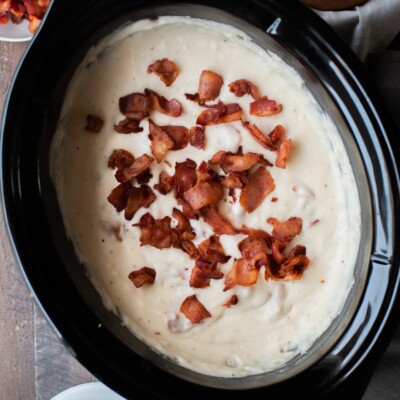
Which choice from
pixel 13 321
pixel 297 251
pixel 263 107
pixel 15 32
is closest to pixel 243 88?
pixel 263 107

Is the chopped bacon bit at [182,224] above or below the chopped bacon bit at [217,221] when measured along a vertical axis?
below

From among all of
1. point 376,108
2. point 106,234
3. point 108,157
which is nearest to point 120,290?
point 106,234

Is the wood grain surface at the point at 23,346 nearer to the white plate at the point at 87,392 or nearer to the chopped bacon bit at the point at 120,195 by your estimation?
the white plate at the point at 87,392

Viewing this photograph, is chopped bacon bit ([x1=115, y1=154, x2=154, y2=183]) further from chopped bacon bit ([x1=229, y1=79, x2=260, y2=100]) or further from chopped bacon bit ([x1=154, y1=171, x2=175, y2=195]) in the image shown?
chopped bacon bit ([x1=229, y1=79, x2=260, y2=100])

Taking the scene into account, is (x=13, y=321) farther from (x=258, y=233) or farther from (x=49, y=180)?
(x=258, y=233)

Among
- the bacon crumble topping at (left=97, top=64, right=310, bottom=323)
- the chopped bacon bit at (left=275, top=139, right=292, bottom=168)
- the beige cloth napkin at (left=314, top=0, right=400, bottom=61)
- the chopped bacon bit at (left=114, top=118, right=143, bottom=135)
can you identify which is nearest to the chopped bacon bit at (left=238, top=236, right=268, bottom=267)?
the bacon crumble topping at (left=97, top=64, right=310, bottom=323)

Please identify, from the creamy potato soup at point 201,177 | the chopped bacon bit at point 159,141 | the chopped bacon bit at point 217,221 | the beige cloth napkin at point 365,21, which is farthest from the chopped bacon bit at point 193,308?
the beige cloth napkin at point 365,21
